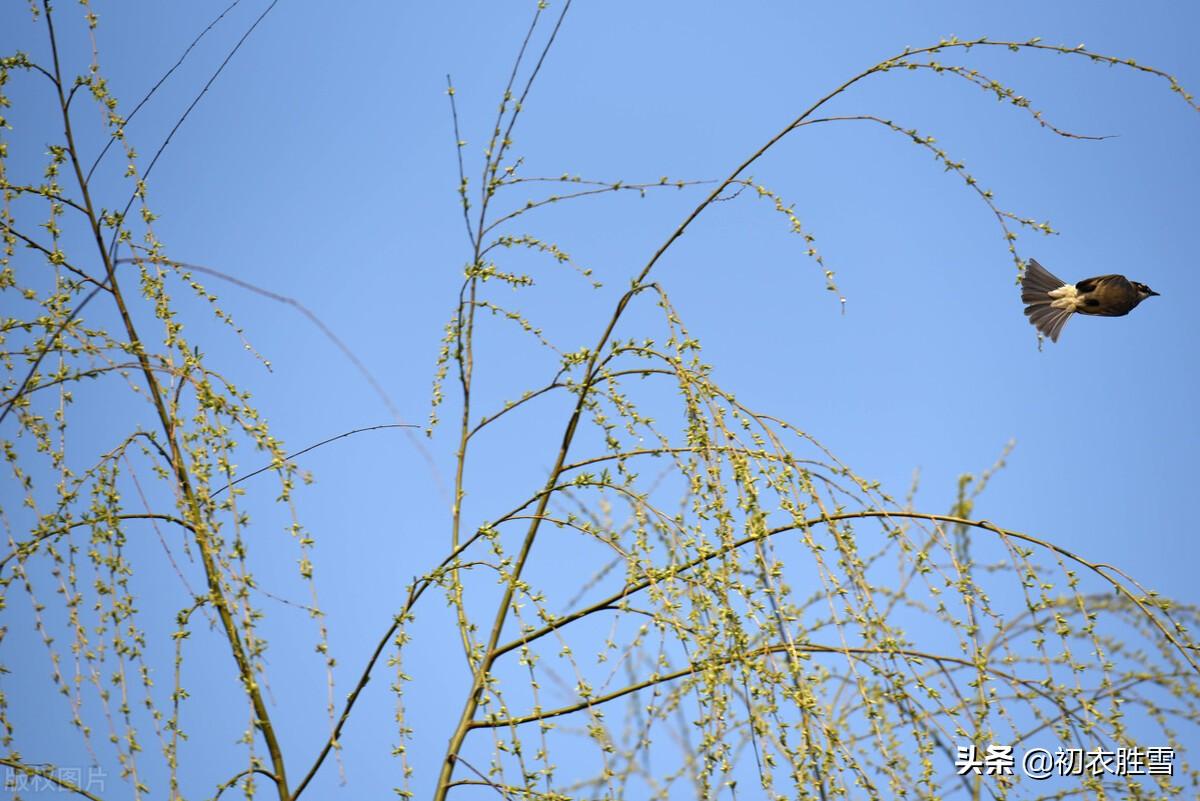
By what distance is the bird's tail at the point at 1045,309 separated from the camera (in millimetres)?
2559

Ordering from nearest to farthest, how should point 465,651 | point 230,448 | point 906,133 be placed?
point 230,448 < point 465,651 < point 906,133

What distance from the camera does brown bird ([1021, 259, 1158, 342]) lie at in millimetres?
2553

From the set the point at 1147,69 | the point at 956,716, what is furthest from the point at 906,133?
the point at 956,716

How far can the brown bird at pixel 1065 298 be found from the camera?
2553 millimetres

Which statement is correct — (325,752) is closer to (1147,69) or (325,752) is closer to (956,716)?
(956,716)

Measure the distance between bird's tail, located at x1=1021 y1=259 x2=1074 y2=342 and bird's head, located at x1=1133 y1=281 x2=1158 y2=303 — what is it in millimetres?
143

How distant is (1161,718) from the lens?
1.78 metres

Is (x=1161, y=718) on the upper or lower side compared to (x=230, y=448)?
lower

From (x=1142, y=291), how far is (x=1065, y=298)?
163 millimetres

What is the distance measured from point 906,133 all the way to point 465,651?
39.4 inches

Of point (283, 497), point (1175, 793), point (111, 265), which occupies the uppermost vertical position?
point (111, 265)

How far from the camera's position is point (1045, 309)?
256cm

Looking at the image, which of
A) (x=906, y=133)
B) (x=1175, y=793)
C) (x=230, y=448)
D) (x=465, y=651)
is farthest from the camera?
(x=906, y=133)

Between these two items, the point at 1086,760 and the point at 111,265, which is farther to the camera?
the point at 111,265
